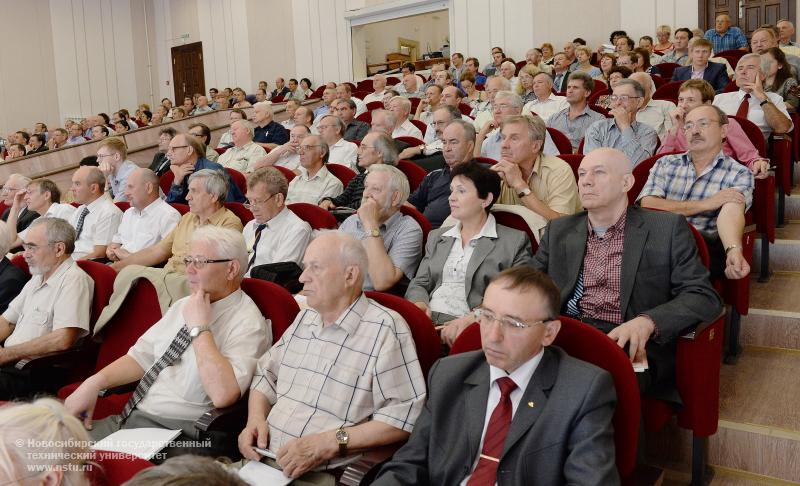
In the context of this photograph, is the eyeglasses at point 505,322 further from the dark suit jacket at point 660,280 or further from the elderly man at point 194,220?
the elderly man at point 194,220

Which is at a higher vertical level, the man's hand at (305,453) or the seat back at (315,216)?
the seat back at (315,216)

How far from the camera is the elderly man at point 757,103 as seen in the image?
12.3 ft

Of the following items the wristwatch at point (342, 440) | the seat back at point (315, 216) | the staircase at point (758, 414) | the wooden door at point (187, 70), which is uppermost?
the wooden door at point (187, 70)

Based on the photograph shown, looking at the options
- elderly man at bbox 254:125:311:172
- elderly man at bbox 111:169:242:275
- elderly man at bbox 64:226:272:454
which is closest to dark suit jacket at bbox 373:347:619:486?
elderly man at bbox 64:226:272:454

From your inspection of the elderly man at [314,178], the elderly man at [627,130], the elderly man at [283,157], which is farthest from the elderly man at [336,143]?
the elderly man at [627,130]

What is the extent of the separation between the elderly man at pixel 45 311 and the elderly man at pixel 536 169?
172cm

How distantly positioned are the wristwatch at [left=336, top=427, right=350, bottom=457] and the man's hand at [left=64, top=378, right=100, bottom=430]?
824mm

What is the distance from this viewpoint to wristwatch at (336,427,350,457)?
1705 millimetres

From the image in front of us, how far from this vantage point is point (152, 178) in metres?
3.75

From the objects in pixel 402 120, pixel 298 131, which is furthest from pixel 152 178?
pixel 402 120

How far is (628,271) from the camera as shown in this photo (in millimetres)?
2029

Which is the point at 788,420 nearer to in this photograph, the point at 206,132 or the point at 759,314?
the point at 759,314

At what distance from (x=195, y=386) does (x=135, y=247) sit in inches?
73.5

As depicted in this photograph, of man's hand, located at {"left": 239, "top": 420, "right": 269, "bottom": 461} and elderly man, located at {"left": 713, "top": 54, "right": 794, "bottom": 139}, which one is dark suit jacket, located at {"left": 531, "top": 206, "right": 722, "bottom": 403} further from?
elderly man, located at {"left": 713, "top": 54, "right": 794, "bottom": 139}
